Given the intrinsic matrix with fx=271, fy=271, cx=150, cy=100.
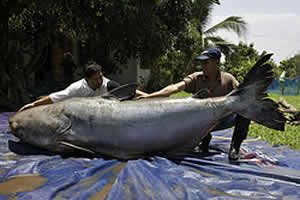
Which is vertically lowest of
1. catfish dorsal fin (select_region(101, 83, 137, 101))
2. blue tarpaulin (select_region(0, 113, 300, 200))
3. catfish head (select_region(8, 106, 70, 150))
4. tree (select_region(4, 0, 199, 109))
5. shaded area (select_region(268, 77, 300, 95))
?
shaded area (select_region(268, 77, 300, 95))

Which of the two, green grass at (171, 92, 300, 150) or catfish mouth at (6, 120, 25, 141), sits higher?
catfish mouth at (6, 120, 25, 141)

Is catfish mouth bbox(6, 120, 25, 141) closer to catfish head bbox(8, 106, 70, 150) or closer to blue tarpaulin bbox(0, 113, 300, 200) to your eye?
catfish head bbox(8, 106, 70, 150)

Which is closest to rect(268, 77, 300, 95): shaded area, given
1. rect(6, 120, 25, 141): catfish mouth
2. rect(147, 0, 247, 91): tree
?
rect(147, 0, 247, 91): tree

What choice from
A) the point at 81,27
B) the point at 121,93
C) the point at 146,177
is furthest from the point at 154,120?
the point at 81,27

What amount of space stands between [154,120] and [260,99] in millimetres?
1058

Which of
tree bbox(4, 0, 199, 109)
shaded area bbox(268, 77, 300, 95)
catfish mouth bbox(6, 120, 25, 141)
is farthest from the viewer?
shaded area bbox(268, 77, 300, 95)

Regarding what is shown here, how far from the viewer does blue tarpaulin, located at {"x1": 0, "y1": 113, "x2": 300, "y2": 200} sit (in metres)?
1.96

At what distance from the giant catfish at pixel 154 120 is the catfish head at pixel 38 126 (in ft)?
0.05

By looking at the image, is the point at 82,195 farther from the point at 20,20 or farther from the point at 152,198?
the point at 20,20

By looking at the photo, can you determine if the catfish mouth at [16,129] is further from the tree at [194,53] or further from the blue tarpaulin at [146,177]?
the tree at [194,53]

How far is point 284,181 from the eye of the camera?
2.23 metres

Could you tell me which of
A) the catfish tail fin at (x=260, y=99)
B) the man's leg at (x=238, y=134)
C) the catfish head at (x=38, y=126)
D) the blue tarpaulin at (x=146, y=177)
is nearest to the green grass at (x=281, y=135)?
the blue tarpaulin at (x=146, y=177)

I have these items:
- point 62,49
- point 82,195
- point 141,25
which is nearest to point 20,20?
point 62,49

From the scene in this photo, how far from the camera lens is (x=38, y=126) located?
2934mm
